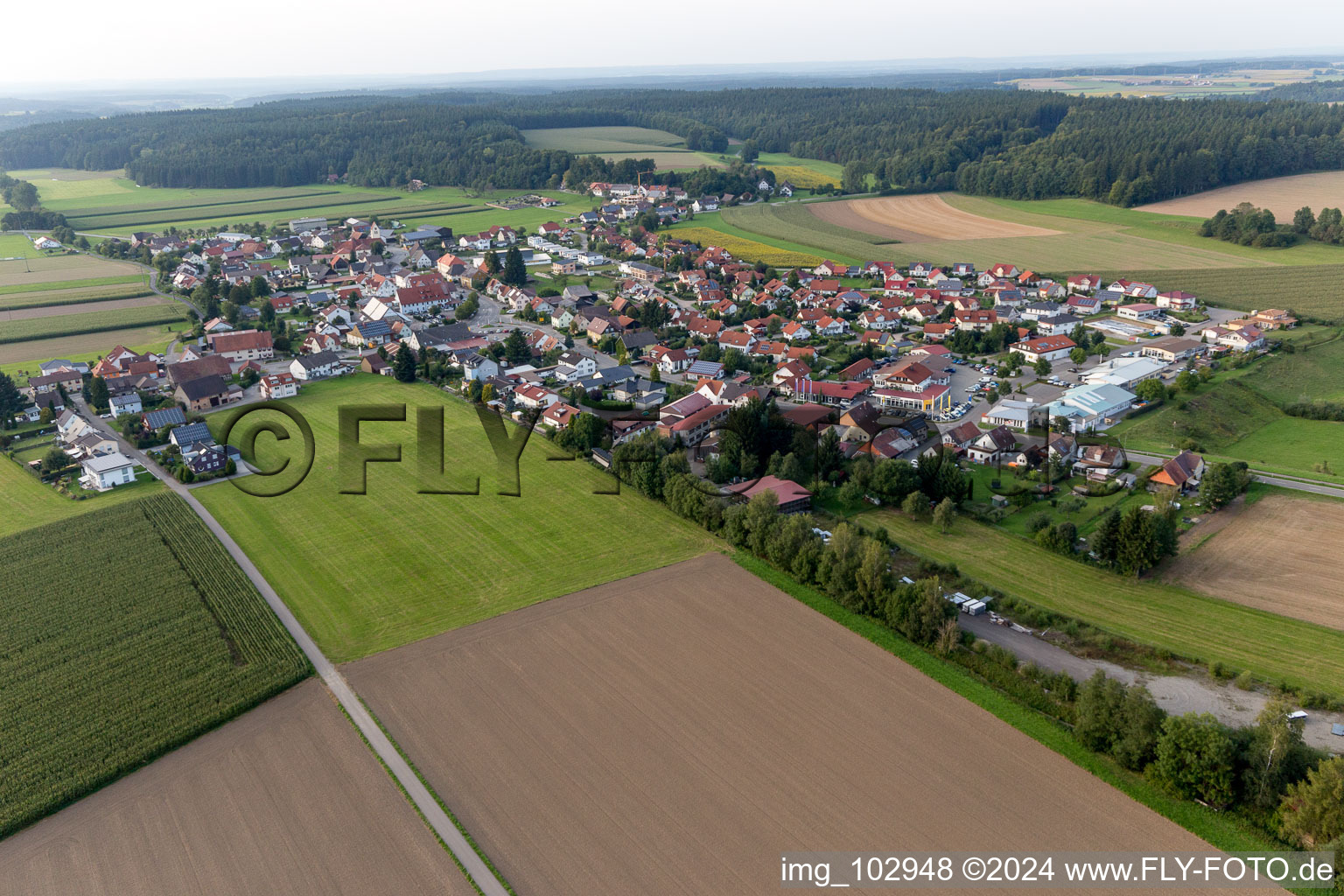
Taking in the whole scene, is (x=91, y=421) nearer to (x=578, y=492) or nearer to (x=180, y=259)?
(x=578, y=492)

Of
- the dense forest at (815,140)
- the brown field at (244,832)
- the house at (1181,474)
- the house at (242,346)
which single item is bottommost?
the brown field at (244,832)

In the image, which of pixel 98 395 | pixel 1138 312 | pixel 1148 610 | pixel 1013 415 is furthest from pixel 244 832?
pixel 1138 312

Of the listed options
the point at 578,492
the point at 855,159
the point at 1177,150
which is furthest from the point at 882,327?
the point at 855,159

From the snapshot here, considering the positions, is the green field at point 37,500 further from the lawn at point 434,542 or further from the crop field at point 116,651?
the lawn at point 434,542

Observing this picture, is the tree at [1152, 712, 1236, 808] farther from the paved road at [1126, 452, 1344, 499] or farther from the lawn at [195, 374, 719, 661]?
the paved road at [1126, 452, 1344, 499]

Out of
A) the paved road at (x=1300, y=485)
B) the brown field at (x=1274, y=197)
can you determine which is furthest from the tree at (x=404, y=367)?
the brown field at (x=1274, y=197)

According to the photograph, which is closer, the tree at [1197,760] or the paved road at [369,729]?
the paved road at [369,729]
